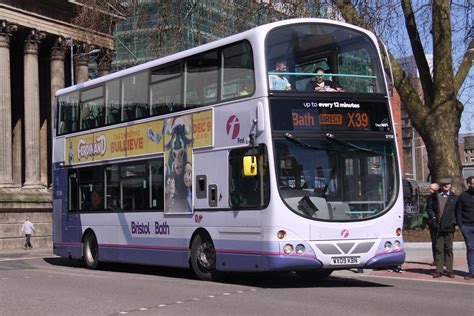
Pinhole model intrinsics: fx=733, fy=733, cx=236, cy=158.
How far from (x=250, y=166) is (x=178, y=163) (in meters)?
2.72

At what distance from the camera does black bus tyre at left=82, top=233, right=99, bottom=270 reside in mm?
18250

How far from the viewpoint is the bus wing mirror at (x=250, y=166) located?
1250cm

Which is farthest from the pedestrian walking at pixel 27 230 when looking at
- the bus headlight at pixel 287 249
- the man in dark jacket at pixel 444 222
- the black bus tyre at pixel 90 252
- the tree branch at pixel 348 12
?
the bus headlight at pixel 287 249

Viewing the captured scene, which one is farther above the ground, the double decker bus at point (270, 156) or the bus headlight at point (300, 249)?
the double decker bus at point (270, 156)

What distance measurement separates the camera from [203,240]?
14.2 meters

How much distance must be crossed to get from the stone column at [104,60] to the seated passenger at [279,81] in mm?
29822

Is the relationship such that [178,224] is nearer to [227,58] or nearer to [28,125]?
[227,58]

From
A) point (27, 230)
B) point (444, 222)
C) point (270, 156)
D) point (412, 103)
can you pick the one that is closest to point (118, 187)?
point (270, 156)

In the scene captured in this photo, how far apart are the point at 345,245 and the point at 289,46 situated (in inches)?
143

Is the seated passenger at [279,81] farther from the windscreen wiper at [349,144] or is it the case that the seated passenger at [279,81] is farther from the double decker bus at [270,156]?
the windscreen wiper at [349,144]

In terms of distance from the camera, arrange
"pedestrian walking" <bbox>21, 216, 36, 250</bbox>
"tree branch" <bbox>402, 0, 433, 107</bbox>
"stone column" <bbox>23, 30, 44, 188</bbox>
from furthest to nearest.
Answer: "stone column" <bbox>23, 30, 44, 188</bbox> < "pedestrian walking" <bbox>21, 216, 36, 250</bbox> < "tree branch" <bbox>402, 0, 433, 107</bbox>

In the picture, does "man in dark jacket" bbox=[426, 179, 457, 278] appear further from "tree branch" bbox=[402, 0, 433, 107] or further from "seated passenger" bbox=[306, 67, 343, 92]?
"tree branch" bbox=[402, 0, 433, 107]

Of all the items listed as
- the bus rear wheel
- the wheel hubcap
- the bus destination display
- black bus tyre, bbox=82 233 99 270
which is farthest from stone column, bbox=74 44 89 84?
the bus destination display

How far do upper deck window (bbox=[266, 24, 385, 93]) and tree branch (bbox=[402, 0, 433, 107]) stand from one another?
9.59m
